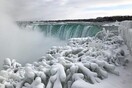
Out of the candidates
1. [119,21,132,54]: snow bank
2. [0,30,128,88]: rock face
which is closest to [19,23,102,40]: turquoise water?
[119,21,132,54]: snow bank

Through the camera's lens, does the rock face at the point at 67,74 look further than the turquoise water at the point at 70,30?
No

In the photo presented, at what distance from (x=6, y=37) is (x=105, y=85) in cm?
1775

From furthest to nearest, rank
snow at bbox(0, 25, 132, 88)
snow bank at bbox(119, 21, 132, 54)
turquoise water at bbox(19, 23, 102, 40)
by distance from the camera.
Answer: turquoise water at bbox(19, 23, 102, 40) < snow bank at bbox(119, 21, 132, 54) < snow at bbox(0, 25, 132, 88)

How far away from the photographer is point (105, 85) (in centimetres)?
353

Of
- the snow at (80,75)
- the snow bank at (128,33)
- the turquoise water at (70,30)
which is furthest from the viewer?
the turquoise water at (70,30)

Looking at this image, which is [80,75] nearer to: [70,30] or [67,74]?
[67,74]

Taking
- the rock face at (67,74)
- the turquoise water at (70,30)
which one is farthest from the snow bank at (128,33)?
the turquoise water at (70,30)

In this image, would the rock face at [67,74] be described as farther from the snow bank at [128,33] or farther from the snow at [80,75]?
the snow bank at [128,33]

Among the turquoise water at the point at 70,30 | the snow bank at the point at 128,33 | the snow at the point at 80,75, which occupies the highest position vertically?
the snow bank at the point at 128,33

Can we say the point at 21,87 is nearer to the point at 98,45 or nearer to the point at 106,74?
the point at 106,74

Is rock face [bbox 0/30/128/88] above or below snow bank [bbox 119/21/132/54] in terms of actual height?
below

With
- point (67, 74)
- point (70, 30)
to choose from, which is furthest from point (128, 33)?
point (70, 30)

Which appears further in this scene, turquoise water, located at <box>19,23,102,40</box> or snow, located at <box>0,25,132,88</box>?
turquoise water, located at <box>19,23,102,40</box>

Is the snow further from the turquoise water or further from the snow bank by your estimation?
the turquoise water
